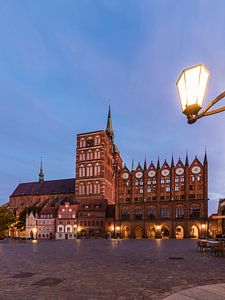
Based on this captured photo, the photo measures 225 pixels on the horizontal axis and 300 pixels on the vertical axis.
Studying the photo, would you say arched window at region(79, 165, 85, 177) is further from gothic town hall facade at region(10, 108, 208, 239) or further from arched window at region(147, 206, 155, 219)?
arched window at region(147, 206, 155, 219)

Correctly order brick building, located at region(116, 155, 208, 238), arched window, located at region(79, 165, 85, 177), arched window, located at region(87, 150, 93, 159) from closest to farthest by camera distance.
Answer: brick building, located at region(116, 155, 208, 238)
arched window, located at region(79, 165, 85, 177)
arched window, located at region(87, 150, 93, 159)

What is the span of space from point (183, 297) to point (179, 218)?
65996mm

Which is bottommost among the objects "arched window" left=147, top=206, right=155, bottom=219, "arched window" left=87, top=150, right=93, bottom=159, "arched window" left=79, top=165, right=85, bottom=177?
"arched window" left=147, top=206, right=155, bottom=219

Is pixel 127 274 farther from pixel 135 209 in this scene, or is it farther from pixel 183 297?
→ pixel 135 209

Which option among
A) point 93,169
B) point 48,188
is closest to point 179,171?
point 93,169

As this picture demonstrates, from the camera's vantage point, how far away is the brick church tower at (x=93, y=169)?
8394cm

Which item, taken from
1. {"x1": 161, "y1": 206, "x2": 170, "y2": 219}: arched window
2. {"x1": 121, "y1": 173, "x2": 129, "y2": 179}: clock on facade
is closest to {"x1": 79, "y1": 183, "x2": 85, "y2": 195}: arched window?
{"x1": 121, "y1": 173, "x2": 129, "y2": 179}: clock on facade

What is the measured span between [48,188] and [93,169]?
2467 cm

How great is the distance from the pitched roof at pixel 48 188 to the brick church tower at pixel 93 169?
11.2m

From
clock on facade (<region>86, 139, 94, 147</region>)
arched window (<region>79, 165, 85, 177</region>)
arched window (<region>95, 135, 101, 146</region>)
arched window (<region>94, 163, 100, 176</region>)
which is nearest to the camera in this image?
arched window (<region>94, 163, 100, 176</region>)

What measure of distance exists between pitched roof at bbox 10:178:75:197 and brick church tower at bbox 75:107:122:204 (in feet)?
36.9

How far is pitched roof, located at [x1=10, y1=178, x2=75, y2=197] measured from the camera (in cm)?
9794

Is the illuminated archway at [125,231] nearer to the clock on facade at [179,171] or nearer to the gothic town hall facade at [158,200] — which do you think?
the gothic town hall facade at [158,200]

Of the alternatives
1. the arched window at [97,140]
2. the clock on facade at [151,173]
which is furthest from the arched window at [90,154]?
the clock on facade at [151,173]
